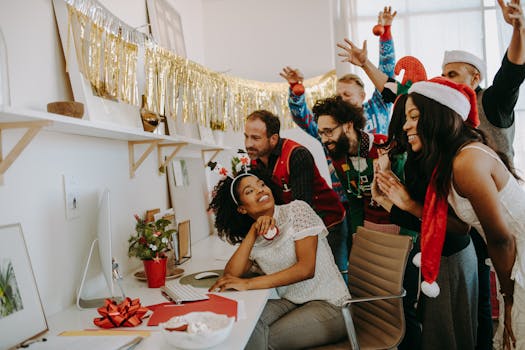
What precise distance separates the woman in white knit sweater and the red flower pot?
0.80ft

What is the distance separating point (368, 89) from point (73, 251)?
2779 millimetres

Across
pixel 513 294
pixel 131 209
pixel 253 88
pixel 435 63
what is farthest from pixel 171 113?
pixel 435 63

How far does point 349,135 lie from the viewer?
7.29 feet

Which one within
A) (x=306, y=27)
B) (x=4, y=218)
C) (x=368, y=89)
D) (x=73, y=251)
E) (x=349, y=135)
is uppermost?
(x=306, y=27)

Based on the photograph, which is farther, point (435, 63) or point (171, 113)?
point (435, 63)

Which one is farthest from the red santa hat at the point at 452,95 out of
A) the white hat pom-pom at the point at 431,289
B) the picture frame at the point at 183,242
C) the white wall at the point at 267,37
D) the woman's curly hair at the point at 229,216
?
the white wall at the point at 267,37

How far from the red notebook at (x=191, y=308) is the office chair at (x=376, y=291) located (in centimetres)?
46

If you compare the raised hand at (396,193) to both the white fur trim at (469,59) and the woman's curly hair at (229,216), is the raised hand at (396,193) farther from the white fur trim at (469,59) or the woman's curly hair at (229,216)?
the white fur trim at (469,59)

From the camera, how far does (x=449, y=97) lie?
60.7 inches

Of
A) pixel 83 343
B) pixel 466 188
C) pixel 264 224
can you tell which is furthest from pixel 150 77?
pixel 466 188

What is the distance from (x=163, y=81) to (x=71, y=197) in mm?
924

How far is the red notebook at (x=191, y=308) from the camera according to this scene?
1325 millimetres

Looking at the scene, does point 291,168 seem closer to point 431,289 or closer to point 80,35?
point 431,289

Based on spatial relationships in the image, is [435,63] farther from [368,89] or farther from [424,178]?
[424,178]
